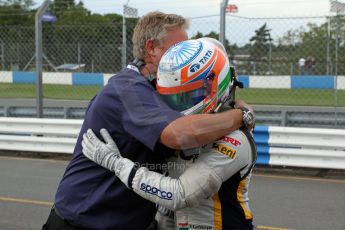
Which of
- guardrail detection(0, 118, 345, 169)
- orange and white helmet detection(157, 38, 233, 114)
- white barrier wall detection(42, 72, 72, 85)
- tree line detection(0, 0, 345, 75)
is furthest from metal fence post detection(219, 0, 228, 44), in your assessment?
white barrier wall detection(42, 72, 72, 85)

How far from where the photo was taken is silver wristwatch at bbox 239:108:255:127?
2.23 metres

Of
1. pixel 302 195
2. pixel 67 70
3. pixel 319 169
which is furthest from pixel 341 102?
pixel 67 70

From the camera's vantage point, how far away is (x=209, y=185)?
2.06 metres

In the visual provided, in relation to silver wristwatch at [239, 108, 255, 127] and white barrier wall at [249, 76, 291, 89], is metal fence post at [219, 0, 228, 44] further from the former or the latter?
silver wristwatch at [239, 108, 255, 127]

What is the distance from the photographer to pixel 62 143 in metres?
9.90

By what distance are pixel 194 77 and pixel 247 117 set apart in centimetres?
34

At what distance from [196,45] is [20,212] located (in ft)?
15.6

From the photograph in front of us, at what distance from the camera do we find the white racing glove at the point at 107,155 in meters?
2.12

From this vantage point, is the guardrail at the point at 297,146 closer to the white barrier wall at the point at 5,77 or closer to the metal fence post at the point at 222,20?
the metal fence post at the point at 222,20

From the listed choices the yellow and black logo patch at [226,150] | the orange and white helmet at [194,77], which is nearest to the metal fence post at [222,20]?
the orange and white helmet at [194,77]

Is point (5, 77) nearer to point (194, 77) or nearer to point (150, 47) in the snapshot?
point (150, 47)

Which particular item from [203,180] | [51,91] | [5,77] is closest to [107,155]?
[203,180]

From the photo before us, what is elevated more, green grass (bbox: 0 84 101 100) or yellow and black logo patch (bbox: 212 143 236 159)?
yellow and black logo patch (bbox: 212 143 236 159)

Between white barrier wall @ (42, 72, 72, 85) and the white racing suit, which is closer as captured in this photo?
the white racing suit
